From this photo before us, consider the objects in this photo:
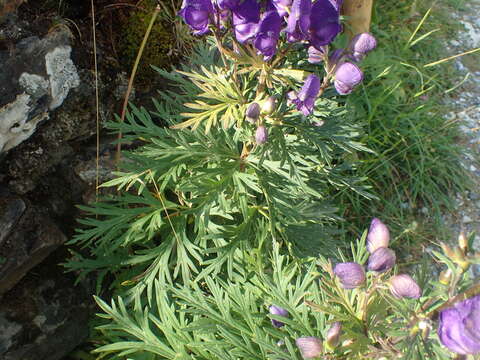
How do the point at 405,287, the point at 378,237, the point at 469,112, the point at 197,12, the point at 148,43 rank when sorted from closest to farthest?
the point at 405,287
the point at 378,237
the point at 197,12
the point at 148,43
the point at 469,112

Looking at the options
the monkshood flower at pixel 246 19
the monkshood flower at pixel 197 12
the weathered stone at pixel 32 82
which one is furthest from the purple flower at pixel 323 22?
the weathered stone at pixel 32 82

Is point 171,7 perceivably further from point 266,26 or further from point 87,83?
point 266,26

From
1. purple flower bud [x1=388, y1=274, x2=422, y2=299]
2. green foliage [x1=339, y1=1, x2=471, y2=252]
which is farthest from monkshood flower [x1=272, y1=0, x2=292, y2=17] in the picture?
green foliage [x1=339, y1=1, x2=471, y2=252]

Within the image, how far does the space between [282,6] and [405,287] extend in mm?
→ 706

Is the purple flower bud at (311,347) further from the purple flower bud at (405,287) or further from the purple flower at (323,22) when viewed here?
the purple flower at (323,22)

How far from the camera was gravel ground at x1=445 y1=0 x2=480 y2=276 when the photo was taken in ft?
9.13

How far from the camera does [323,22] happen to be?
1.19 metres

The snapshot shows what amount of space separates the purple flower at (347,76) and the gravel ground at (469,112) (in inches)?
69.3

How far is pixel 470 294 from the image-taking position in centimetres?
84

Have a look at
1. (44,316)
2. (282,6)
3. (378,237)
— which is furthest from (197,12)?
(44,316)

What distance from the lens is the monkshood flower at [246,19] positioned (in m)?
1.20

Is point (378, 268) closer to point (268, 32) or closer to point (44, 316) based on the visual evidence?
point (268, 32)

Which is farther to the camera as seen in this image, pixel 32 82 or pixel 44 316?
pixel 44 316

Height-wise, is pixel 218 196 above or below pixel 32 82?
below
